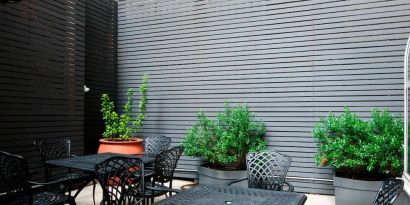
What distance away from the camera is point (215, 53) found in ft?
21.2

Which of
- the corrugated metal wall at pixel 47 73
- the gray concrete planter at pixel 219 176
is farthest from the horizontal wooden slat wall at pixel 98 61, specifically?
the gray concrete planter at pixel 219 176

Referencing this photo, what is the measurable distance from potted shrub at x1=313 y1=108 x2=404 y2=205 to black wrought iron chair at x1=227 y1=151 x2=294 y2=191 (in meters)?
1.42

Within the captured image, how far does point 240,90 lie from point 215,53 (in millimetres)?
888

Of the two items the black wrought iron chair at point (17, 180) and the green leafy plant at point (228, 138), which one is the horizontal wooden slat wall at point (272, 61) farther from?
the black wrought iron chair at point (17, 180)

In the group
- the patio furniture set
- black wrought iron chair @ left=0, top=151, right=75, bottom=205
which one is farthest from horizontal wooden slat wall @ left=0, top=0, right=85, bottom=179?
black wrought iron chair @ left=0, top=151, right=75, bottom=205

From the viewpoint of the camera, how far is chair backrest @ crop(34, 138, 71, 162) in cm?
461

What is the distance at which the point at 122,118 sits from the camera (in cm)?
644

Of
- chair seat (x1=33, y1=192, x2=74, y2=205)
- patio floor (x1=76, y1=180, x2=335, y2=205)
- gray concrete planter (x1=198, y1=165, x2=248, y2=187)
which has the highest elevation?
chair seat (x1=33, y1=192, x2=74, y2=205)

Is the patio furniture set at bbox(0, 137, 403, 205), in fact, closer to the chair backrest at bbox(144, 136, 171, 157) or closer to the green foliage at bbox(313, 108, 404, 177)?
the chair backrest at bbox(144, 136, 171, 157)

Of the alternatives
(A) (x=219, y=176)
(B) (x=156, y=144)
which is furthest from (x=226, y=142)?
(B) (x=156, y=144)

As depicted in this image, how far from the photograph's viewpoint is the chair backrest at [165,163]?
11.8 feet

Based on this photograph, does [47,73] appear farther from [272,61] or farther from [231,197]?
[231,197]

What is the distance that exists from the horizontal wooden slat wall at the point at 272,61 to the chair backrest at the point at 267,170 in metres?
2.20

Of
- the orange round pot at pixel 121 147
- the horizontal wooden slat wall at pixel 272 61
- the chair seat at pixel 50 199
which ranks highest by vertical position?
the horizontal wooden slat wall at pixel 272 61
